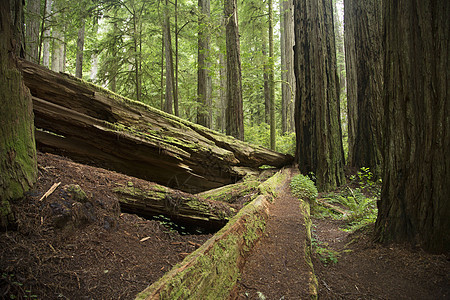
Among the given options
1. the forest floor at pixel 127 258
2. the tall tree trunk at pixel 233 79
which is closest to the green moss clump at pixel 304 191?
the forest floor at pixel 127 258

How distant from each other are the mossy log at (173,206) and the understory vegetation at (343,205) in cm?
157

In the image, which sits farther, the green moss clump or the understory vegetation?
the green moss clump

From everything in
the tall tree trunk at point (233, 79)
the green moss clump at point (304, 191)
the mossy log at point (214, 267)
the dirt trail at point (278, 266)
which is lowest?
the dirt trail at point (278, 266)

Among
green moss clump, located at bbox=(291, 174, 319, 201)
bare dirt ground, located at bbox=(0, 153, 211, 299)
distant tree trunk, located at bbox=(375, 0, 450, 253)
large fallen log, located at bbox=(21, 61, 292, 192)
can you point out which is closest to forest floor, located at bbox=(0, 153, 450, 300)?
bare dirt ground, located at bbox=(0, 153, 211, 299)

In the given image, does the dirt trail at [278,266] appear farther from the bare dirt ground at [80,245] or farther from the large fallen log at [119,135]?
the large fallen log at [119,135]

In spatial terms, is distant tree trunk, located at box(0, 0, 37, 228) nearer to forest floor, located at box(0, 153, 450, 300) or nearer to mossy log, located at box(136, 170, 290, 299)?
forest floor, located at box(0, 153, 450, 300)

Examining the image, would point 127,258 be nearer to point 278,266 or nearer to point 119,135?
point 278,266

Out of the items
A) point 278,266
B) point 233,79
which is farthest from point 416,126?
point 233,79

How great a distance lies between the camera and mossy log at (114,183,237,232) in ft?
12.4

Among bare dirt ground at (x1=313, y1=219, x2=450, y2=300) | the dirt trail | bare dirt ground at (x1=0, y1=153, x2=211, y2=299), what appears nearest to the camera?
bare dirt ground at (x1=0, y1=153, x2=211, y2=299)

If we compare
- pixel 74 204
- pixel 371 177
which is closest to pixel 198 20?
pixel 371 177

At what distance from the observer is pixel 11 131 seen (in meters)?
2.55

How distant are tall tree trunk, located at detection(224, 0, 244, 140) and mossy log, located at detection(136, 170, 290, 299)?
6.41 meters

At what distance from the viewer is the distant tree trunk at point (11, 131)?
92.0 inches
